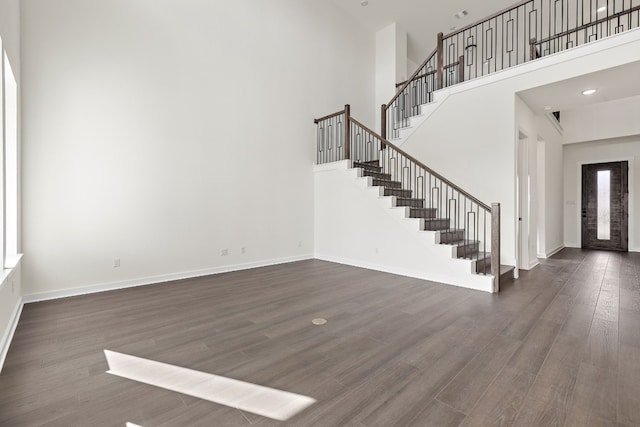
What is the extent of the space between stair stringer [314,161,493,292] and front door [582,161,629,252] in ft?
22.2

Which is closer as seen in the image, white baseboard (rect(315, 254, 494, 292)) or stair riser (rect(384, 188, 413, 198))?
white baseboard (rect(315, 254, 494, 292))

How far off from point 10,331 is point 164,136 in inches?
118

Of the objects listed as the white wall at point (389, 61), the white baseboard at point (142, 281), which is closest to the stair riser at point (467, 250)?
the white baseboard at point (142, 281)

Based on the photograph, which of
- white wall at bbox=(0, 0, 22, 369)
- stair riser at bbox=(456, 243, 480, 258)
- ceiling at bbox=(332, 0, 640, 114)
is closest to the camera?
white wall at bbox=(0, 0, 22, 369)

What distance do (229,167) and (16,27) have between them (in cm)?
295

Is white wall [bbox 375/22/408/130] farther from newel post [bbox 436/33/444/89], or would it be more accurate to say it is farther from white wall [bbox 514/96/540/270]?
white wall [bbox 514/96/540/270]

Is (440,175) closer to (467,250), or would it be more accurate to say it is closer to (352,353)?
(467,250)

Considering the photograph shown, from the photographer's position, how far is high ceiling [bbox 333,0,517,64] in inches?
291

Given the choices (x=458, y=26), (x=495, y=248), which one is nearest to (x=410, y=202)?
(x=495, y=248)

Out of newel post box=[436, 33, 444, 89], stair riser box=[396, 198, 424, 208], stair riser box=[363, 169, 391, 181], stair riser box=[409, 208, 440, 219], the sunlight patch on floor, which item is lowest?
the sunlight patch on floor

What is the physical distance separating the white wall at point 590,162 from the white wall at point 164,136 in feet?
25.0

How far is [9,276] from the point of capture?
271cm

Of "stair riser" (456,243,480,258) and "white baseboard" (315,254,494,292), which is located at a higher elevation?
"stair riser" (456,243,480,258)

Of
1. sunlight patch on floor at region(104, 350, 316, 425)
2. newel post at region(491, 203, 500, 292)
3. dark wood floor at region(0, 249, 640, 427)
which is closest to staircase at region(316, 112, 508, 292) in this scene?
newel post at region(491, 203, 500, 292)
